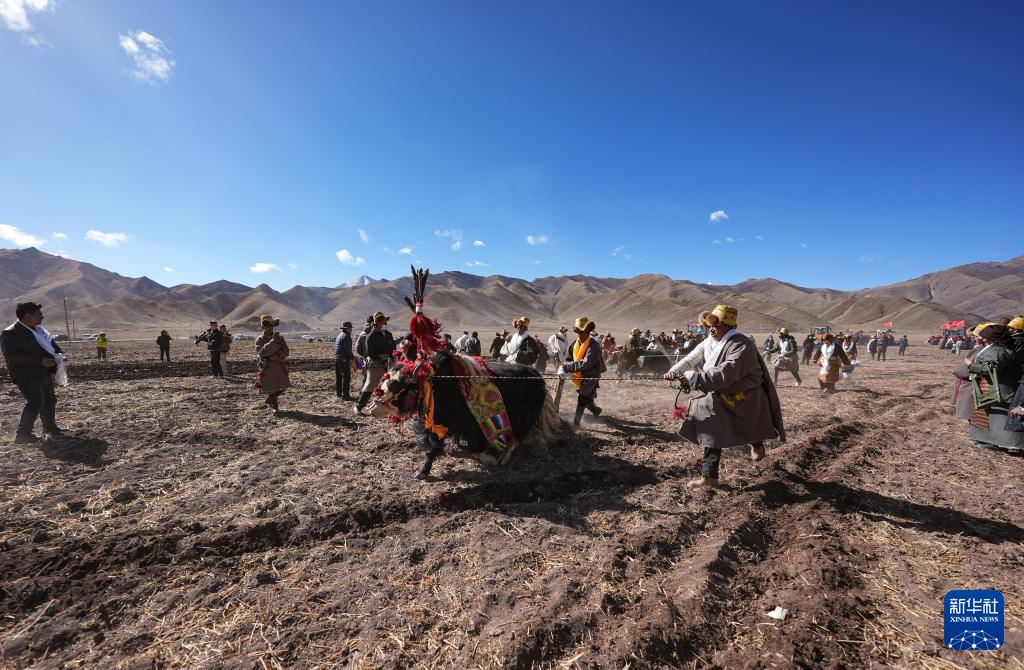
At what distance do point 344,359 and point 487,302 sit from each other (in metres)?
109

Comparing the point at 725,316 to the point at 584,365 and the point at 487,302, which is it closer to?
the point at 584,365

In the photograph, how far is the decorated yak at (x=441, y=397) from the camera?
4.67m

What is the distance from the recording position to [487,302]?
118 m

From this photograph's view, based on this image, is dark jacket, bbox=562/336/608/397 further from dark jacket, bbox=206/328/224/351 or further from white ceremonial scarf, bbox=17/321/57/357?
dark jacket, bbox=206/328/224/351

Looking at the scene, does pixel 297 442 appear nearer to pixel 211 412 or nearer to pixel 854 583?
pixel 211 412

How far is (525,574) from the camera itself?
3039mm

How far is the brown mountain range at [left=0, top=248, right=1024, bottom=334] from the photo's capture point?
265ft

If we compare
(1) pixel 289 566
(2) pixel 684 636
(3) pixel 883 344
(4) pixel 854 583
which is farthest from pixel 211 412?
(3) pixel 883 344

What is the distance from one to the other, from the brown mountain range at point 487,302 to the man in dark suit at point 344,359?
69.1m

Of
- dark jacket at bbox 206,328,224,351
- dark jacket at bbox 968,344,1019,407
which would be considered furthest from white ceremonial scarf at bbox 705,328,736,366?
dark jacket at bbox 206,328,224,351

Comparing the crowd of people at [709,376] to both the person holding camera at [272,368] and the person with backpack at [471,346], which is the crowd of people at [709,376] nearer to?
the person holding camera at [272,368]

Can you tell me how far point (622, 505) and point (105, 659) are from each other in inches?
153

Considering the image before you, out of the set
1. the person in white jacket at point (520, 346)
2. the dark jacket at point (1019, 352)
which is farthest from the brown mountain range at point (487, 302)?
the dark jacket at point (1019, 352)

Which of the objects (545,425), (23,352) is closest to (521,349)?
(545,425)
